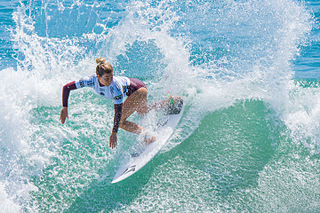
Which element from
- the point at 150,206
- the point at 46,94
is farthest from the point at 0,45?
the point at 150,206

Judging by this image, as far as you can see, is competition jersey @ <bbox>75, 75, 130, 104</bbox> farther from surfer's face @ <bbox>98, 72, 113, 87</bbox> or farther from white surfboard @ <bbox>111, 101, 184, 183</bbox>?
white surfboard @ <bbox>111, 101, 184, 183</bbox>

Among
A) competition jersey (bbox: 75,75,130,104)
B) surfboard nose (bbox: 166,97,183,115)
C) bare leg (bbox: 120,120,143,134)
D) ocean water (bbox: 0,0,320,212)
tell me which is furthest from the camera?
surfboard nose (bbox: 166,97,183,115)

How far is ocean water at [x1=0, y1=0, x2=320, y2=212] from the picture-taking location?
13.0 feet

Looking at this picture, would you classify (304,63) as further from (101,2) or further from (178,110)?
(101,2)

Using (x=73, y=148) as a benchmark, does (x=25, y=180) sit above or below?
below

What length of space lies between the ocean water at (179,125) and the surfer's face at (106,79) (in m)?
1.35

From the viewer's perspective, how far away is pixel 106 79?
3.55m

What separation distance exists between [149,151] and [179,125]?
0.88 m

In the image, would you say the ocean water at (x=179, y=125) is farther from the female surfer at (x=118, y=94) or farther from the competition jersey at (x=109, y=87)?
the competition jersey at (x=109, y=87)

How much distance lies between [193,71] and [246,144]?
6.18 ft

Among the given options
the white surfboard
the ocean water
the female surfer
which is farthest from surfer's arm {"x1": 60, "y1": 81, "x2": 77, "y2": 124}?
the white surfboard

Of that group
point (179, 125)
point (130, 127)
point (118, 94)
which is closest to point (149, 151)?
point (130, 127)

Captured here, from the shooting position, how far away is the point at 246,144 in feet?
15.6

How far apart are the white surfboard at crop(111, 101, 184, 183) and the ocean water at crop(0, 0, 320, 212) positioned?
0.13 m
